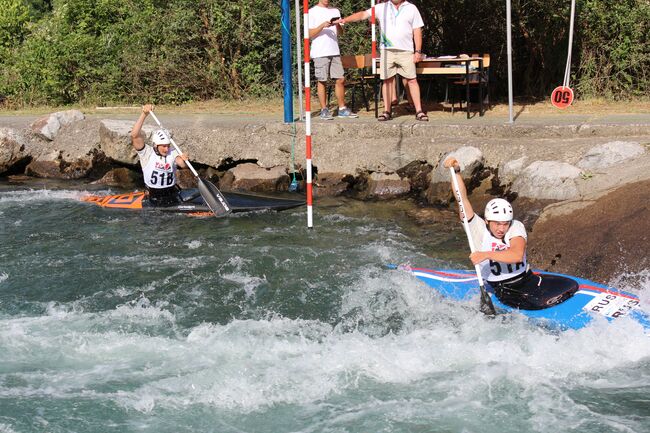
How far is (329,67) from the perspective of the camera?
40.3ft

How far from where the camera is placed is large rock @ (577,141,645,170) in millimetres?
9539

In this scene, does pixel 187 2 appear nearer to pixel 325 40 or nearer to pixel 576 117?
pixel 325 40

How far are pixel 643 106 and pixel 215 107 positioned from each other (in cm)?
745

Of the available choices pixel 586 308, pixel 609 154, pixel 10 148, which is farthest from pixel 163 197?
pixel 586 308

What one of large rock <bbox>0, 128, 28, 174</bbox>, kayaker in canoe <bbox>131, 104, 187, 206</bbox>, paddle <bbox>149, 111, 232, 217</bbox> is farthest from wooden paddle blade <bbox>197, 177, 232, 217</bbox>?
large rock <bbox>0, 128, 28, 174</bbox>

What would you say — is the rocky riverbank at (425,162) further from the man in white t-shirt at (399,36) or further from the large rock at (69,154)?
the man in white t-shirt at (399,36)

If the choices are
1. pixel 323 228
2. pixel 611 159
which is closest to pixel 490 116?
pixel 611 159

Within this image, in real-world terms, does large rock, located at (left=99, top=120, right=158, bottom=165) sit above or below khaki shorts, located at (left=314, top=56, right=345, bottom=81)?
below

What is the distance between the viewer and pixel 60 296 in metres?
7.54

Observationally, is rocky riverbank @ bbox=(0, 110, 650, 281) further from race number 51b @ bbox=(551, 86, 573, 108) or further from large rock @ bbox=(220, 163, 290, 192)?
race number 51b @ bbox=(551, 86, 573, 108)

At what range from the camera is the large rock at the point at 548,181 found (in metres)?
9.36

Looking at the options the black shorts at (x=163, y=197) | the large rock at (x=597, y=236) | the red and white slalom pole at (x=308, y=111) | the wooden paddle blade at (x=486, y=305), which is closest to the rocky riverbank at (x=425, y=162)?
the large rock at (x=597, y=236)

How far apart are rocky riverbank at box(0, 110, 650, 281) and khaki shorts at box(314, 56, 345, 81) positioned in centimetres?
75

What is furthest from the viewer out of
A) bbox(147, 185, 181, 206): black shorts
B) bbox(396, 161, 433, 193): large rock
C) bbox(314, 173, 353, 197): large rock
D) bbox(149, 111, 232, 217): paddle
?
bbox(314, 173, 353, 197): large rock
